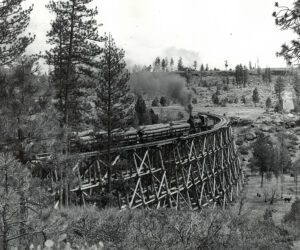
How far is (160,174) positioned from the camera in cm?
2142

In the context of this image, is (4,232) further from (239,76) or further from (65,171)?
(239,76)

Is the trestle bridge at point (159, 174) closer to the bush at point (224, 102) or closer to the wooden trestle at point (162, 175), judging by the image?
the wooden trestle at point (162, 175)

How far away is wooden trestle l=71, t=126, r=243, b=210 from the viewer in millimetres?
16188

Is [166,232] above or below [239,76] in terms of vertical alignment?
Answer: below

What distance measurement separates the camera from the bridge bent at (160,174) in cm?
1608

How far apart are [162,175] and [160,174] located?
10.8 ft

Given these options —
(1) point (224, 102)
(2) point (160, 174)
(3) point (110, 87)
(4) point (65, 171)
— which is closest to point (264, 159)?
(2) point (160, 174)

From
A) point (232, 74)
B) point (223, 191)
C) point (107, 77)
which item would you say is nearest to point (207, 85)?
point (232, 74)

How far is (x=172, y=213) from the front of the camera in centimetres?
1106

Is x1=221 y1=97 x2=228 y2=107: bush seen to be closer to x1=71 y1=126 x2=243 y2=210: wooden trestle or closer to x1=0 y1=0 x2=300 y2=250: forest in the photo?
x1=71 y1=126 x2=243 y2=210: wooden trestle

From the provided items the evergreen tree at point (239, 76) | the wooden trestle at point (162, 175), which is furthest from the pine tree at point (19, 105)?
the evergreen tree at point (239, 76)

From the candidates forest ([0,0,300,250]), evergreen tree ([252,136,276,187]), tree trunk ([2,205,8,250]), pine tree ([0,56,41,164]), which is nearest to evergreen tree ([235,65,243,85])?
evergreen tree ([252,136,276,187])

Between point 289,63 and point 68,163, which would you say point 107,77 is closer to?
point 68,163

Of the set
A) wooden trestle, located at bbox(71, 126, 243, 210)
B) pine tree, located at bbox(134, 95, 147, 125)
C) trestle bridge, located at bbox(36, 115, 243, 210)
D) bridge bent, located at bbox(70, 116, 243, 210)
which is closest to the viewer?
trestle bridge, located at bbox(36, 115, 243, 210)
